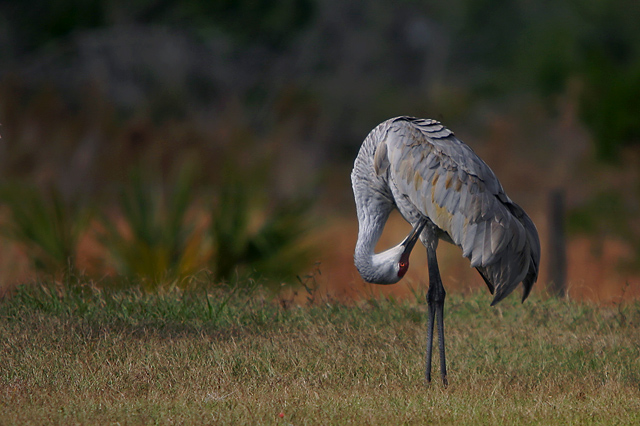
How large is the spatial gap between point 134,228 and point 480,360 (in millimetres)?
3265

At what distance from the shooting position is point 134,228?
731cm

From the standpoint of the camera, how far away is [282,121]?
16.3 metres

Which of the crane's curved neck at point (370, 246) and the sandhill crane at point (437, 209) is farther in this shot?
the crane's curved neck at point (370, 246)

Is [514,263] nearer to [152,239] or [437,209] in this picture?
[437,209]

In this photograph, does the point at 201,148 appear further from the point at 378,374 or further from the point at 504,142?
the point at 378,374

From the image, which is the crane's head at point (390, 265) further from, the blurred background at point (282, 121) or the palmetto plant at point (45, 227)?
the palmetto plant at point (45, 227)

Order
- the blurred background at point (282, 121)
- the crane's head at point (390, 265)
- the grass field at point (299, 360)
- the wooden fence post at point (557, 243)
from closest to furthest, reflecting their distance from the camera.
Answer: the grass field at point (299, 360), the crane's head at point (390, 265), the blurred background at point (282, 121), the wooden fence post at point (557, 243)

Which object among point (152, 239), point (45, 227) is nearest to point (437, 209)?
point (152, 239)

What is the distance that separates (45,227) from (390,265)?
11.3 feet

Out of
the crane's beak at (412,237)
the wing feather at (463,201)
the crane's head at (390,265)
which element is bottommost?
the crane's head at (390,265)

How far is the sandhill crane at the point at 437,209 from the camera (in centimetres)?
505

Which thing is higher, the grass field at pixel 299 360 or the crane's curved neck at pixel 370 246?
the crane's curved neck at pixel 370 246

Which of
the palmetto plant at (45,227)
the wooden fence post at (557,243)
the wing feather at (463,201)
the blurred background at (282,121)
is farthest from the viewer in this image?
the wooden fence post at (557,243)

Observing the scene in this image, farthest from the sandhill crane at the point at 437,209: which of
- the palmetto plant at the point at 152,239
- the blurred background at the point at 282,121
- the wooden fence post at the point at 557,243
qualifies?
the wooden fence post at the point at 557,243
